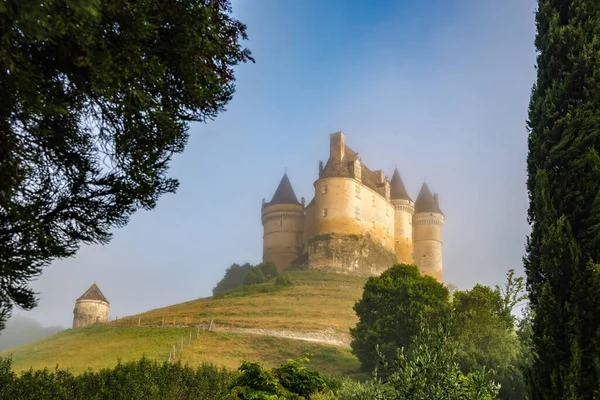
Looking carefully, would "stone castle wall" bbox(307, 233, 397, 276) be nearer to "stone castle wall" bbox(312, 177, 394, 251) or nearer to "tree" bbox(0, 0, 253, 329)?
"stone castle wall" bbox(312, 177, 394, 251)

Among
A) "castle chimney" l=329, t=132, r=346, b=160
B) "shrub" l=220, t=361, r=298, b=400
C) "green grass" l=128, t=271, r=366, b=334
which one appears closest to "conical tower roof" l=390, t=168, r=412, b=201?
"castle chimney" l=329, t=132, r=346, b=160

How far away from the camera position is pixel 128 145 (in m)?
7.24

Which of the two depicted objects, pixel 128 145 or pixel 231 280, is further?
pixel 231 280

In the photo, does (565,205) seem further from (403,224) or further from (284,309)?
(403,224)

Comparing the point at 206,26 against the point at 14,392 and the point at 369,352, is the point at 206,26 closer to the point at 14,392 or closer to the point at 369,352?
the point at 14,392

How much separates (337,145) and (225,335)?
3766cm

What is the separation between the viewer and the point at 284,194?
245ft

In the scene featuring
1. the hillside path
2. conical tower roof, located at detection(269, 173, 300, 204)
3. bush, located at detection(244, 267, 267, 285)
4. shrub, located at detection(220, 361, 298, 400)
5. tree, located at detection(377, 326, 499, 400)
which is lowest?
shrub, located at detection(220, 361, 298, 400)

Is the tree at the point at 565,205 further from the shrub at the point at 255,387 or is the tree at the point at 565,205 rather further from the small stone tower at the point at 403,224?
the small stone tower at the point at 403,224

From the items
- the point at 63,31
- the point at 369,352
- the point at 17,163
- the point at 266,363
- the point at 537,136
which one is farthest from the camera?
the point at 266,363

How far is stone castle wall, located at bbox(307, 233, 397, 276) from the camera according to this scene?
66.4 meters

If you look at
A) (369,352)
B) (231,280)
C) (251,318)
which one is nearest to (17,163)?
(369,352)

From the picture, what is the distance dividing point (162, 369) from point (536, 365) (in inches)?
491

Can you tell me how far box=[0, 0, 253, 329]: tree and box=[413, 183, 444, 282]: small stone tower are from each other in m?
69.6
